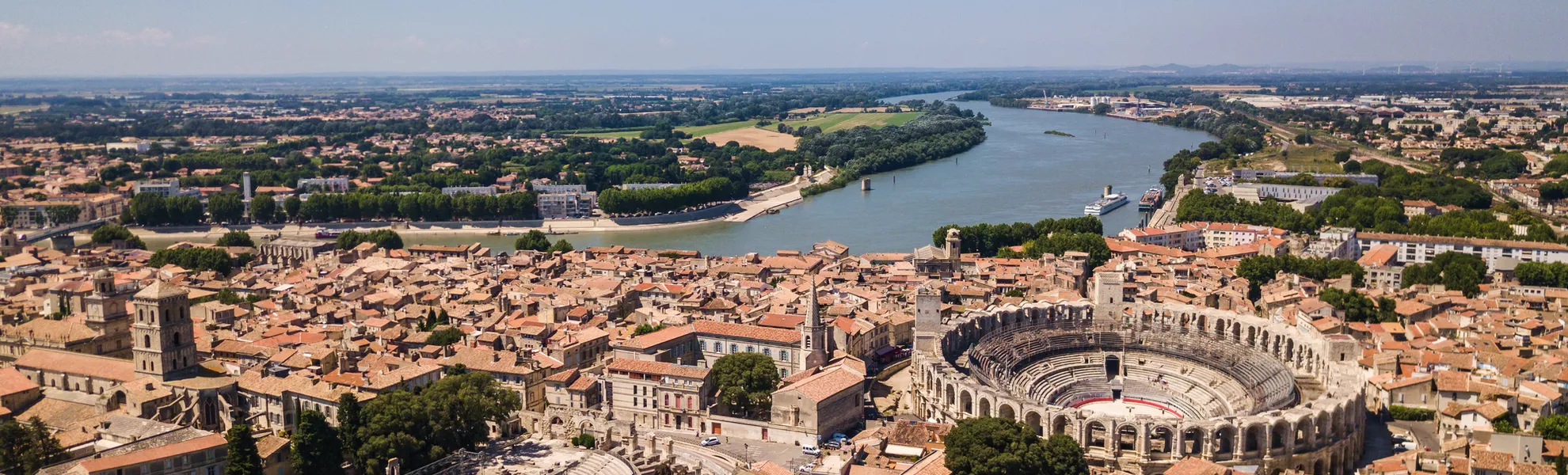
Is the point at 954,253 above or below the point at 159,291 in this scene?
below

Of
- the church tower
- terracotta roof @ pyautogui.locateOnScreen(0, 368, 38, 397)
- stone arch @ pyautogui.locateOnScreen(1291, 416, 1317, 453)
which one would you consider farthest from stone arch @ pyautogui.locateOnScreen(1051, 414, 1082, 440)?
terracotta roof @ pyautogui.locateOnScreen(0, 368, 38, 397)

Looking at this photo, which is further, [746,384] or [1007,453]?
[746,384]

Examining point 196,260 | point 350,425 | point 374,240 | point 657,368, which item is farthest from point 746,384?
point 374,240

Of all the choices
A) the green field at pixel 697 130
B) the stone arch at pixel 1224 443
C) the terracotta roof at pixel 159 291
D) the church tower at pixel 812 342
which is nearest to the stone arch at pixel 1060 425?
the stone arch at pixel 1224 443

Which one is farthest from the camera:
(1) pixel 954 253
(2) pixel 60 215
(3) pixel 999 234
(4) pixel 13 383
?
(2) pixel 60 215

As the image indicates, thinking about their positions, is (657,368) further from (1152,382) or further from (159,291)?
(1152,382)

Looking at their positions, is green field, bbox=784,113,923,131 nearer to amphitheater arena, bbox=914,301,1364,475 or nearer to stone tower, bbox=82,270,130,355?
amphitheater arena, bbox=914,301,1364,475
